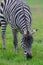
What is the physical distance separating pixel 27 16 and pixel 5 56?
4.89 feet

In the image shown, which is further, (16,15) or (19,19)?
(16,15)

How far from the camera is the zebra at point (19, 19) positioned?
896 cm

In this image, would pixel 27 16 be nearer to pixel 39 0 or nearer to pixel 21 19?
pixel 21 19

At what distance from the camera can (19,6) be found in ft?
33.1

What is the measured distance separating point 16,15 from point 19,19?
27cm

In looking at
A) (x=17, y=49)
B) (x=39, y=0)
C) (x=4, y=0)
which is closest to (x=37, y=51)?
(x=17, y=49)

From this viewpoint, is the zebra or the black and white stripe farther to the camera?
the black and white stripe

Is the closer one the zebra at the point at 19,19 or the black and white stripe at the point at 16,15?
the zebra at the point at 19,19

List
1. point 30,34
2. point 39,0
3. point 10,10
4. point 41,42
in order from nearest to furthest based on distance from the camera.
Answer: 1. point 30,34
2. point 10,10
3. point 41,42
4. point 39,0

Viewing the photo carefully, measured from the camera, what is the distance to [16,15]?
9.96 m

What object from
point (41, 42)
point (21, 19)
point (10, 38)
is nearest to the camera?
point (21, 19)

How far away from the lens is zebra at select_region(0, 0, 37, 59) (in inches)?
353

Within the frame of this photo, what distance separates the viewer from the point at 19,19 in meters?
9.75

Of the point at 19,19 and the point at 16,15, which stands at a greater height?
the point at 16,15
